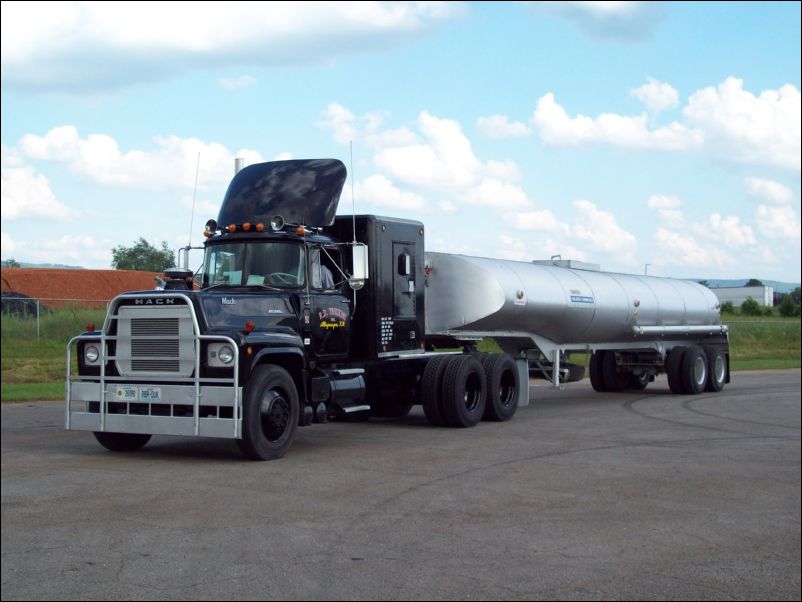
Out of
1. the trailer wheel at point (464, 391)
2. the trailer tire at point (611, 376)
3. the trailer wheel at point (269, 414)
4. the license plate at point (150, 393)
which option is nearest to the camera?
the license plate at point (150, 393)

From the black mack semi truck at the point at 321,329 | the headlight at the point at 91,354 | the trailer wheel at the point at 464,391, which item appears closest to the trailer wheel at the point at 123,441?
the black mack semi truck at the point at 321,329

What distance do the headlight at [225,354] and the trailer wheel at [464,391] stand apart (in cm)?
617

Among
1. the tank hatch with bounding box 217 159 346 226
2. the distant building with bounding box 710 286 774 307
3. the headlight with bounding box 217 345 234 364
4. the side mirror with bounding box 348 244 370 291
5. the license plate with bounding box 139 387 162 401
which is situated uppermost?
the tank hatch with bounding box 217 159 346 226

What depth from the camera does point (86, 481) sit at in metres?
9.84

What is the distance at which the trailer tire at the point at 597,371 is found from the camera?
2505 cm

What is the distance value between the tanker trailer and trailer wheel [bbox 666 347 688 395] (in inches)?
1.0

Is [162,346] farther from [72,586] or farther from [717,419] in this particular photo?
[717,419]

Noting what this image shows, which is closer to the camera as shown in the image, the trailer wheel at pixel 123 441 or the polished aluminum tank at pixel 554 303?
the trailer wheel at pixel 123 441

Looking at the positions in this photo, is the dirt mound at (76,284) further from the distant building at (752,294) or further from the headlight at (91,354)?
the distant building at (752,294)

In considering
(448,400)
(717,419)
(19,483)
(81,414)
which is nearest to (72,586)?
(81,414)

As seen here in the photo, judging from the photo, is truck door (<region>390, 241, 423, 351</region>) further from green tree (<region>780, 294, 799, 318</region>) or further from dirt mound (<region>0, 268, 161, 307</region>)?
dirt mound (<region>0, 268, 161, 307</region>)

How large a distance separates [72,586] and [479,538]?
438 cm

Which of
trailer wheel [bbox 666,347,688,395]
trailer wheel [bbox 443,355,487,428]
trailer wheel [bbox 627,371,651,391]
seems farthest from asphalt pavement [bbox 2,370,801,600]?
Result: trailer wheel [bbox 627,371,651,391]

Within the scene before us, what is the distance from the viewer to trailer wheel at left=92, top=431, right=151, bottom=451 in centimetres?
1188
